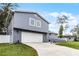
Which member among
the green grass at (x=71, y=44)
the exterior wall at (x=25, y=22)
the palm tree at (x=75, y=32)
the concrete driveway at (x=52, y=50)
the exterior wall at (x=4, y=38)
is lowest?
the concrete driveway at (x=52, y=50)

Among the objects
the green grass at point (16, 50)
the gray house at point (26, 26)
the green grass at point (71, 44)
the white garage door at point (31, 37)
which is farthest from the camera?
the white garage door at point (31, 37)

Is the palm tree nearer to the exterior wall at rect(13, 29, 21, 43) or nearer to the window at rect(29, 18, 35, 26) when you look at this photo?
the window at rect(29, 18, 35, 26)

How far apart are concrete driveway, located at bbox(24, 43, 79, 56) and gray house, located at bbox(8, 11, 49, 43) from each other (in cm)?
25

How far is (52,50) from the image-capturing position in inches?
294

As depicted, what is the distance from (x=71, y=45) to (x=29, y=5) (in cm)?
Result: 163

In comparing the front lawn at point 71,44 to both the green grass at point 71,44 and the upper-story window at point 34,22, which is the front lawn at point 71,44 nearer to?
the green grass at point 71,44

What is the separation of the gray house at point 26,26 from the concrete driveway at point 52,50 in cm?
25

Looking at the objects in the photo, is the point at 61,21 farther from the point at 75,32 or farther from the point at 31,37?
the point at 31,37

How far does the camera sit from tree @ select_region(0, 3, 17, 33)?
7633mm

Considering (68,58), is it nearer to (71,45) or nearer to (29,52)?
(71,45)

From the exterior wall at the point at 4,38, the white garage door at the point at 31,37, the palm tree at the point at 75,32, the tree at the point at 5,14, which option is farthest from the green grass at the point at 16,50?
the palm tree at the point at 75,32

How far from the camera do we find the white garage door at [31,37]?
776 centimetres

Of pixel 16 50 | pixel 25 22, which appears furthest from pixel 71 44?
pixel 16 50

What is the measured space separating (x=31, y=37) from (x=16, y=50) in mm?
682
